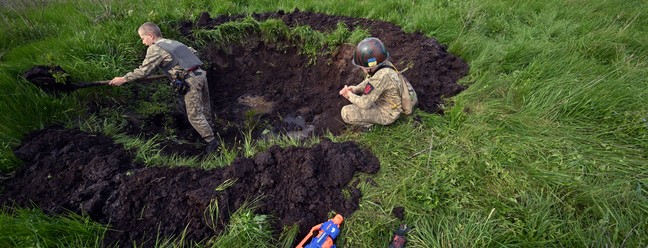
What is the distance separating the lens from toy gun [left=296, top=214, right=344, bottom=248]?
7.13 feet

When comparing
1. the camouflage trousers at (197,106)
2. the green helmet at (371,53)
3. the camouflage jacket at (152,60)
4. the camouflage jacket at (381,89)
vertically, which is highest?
the green helmet at (371,53)

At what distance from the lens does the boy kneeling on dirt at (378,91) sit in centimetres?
316

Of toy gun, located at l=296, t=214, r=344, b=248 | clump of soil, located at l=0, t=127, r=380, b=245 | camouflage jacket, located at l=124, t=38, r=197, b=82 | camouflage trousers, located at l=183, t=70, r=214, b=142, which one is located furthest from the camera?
camouflage trousers, located at l=183, t=70, r=214, b=142

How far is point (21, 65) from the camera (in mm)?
3604

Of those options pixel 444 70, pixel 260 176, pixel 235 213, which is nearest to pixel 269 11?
pixel 444 70

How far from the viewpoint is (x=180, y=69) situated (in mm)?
3928

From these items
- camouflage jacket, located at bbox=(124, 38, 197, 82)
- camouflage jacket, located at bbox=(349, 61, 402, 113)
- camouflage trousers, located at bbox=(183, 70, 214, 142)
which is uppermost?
camouflage jacket, located at bbox=(124, 38, 197, 82)

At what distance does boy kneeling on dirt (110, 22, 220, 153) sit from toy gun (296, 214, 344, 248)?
216 centimetres

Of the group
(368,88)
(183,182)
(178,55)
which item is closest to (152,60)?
(178,55)

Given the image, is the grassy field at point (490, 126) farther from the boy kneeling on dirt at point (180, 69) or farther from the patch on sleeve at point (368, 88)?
the boy kneeling on dirt at point (180, 69)

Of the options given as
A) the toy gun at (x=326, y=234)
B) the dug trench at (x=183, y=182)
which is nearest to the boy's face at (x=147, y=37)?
the dug trench at (x=183, y=182)

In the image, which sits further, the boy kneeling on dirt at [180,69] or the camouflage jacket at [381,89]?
the boy kneeling on dirt at [180,69]

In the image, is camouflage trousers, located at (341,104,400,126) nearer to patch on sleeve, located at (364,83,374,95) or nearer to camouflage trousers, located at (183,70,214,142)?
patch on sleeve, located at (364,83,374,95)

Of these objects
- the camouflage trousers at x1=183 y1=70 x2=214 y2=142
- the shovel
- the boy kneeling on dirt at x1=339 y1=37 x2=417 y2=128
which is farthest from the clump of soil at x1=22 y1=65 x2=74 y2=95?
the boy kneeling on dirt at x1=339 y1=37 x2=417 y2=128
